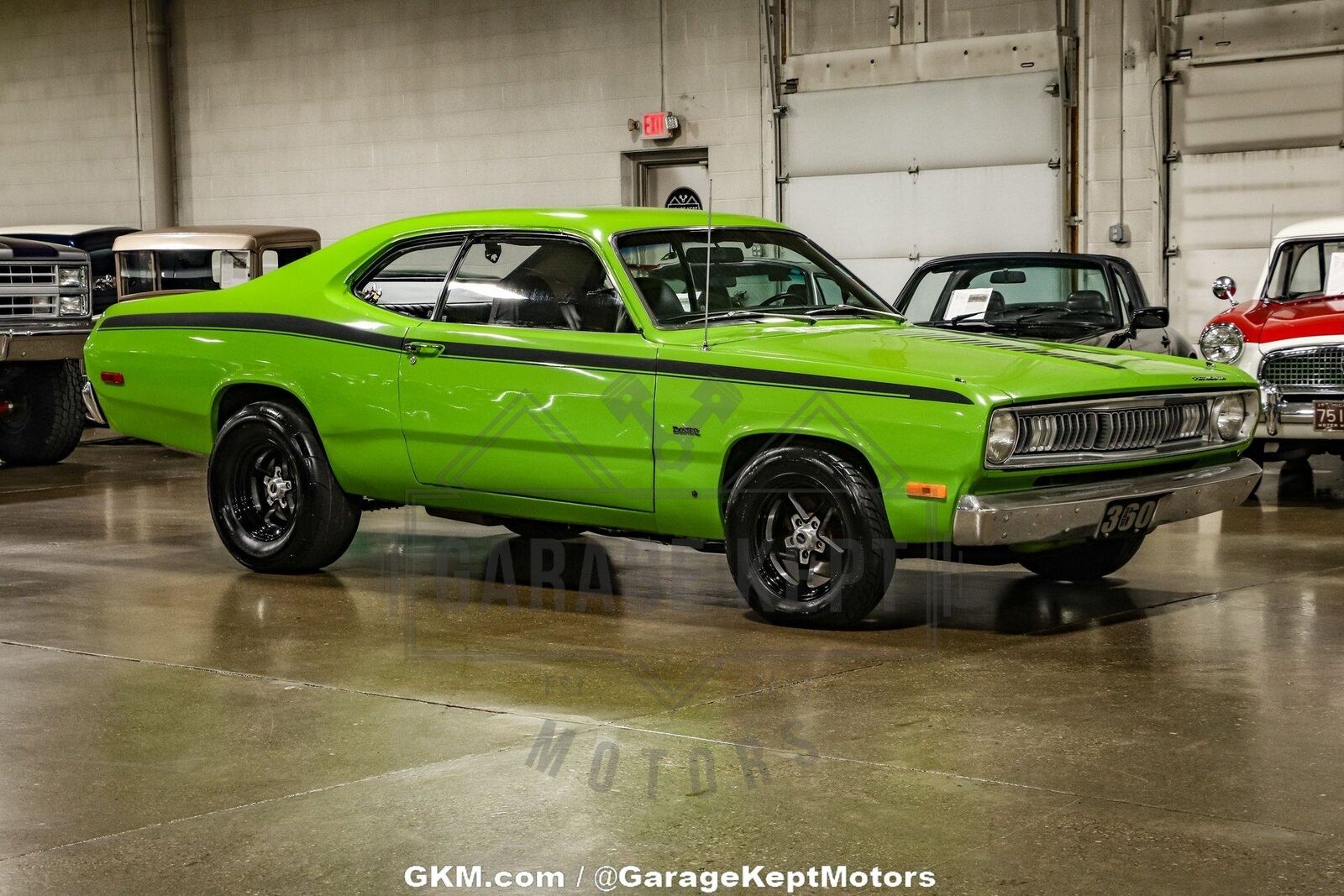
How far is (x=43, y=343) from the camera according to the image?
12602 mm

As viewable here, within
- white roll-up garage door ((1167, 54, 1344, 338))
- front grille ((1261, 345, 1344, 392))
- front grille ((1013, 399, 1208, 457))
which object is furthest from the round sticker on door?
front grille ((1013, 399, 1208, 457))

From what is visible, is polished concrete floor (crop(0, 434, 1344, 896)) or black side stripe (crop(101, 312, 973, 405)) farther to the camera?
black side stripe (crop(101, 312, 973, 405))

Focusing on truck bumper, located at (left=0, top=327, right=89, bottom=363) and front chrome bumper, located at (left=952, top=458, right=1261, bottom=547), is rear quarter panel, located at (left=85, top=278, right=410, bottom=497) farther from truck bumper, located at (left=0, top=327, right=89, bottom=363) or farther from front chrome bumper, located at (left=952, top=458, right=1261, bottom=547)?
truck bumper, located at (left=0, top=327, right=89, bottom=363)

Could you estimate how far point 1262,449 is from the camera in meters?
10.5

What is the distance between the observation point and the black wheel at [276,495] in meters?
7.52

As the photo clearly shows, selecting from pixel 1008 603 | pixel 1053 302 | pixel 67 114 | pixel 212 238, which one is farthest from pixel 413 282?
pixel 67 114

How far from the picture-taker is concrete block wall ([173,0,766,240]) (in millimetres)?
17906

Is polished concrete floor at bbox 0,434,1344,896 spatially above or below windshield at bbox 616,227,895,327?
below

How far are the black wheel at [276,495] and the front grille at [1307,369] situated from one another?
18.6 feet

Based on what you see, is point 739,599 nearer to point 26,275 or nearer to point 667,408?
point 667,408

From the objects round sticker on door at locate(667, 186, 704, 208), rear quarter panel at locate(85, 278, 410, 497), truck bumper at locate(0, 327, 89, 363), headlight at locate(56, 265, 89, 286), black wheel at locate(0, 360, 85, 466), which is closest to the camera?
rear quarter panel at locate(85, 278, 410, 497)

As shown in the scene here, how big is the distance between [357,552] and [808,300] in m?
2.59

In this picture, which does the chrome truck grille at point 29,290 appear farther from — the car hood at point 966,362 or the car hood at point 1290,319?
the car hood at point 1290,319

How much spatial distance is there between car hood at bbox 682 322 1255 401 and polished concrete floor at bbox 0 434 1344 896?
898mm
